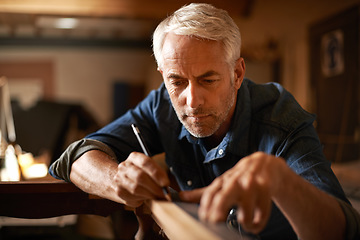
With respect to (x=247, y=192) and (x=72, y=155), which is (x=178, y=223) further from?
(x=72, y=155)

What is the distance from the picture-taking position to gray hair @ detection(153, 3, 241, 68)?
1.18 m

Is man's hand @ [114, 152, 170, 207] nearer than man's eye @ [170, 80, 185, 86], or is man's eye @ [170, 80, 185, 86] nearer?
man's hand @ [114, 152, 170, 207]

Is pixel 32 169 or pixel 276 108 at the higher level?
pixel 276 108

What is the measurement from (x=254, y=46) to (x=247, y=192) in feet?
19.5

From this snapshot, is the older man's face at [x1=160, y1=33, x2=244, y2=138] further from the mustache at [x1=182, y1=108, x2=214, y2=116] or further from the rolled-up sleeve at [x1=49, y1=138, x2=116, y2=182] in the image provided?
the rolled-up sleeve at [x1=49, y1=138, x2=116, y2=182]

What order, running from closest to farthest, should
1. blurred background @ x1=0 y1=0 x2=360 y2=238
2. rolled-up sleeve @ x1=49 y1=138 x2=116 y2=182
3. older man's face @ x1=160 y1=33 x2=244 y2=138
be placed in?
1. older man's face @ x1=160 y1=33 x2=244 y2=138
2. rolled-up sleeve @ x1=49 y1=138 x2=116 y2=182
3. blurred background @ x1=0 y1=0 x2=360 y2=238

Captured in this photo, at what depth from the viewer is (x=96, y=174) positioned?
116cm

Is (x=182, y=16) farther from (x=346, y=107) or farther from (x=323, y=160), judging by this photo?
(x=346, y=107)

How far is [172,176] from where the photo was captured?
1508mm

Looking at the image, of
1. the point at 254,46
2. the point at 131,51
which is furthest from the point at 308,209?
the point at 131,51

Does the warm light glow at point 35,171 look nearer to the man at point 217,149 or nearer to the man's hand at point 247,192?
the man at point 217,149

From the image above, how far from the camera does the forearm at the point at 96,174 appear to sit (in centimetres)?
111

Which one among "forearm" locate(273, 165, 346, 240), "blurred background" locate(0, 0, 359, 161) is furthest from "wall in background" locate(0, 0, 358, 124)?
"forearm" locate(273, 165, 346, 240)

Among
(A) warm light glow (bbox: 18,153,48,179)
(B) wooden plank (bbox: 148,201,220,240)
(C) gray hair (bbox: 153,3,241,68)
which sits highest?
(C) gray hair (bbox: 153,3,241,68)
